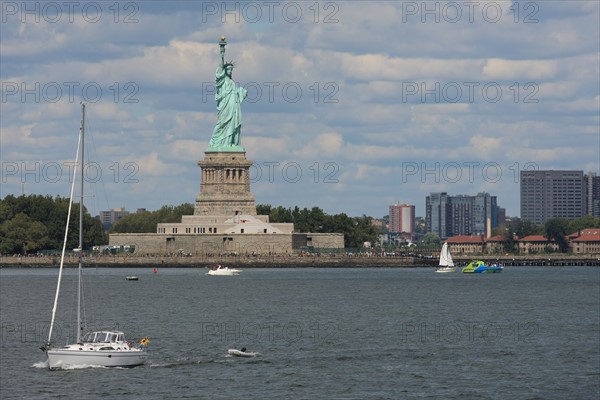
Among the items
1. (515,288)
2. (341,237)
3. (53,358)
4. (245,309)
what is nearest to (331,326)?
(245,309)

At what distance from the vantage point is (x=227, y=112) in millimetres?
167750

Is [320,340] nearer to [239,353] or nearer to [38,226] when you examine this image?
[239,353]

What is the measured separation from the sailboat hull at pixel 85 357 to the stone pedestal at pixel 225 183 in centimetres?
10682

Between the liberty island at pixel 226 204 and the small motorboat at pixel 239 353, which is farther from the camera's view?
the liberty island at pixel 226 204

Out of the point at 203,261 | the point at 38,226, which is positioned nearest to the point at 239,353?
the point at 203,261

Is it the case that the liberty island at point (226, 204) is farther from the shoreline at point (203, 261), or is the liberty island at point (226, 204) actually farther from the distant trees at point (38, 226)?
the distant trees at point (38, 226)

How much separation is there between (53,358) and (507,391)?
1760 centimetres

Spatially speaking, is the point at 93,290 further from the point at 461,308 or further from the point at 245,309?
the point at 461,308

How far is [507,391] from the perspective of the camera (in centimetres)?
5581

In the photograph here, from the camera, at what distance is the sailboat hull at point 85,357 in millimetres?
58812

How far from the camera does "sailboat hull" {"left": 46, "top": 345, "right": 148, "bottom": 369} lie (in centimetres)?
5881

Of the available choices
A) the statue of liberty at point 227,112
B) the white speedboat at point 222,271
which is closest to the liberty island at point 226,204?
the statue of liberty at point 227,112

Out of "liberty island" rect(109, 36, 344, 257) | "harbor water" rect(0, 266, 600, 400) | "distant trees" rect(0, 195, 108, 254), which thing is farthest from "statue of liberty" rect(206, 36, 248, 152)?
"harbor water" rect(0, 266, 600, 400)

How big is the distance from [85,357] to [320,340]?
16151 millimetres
